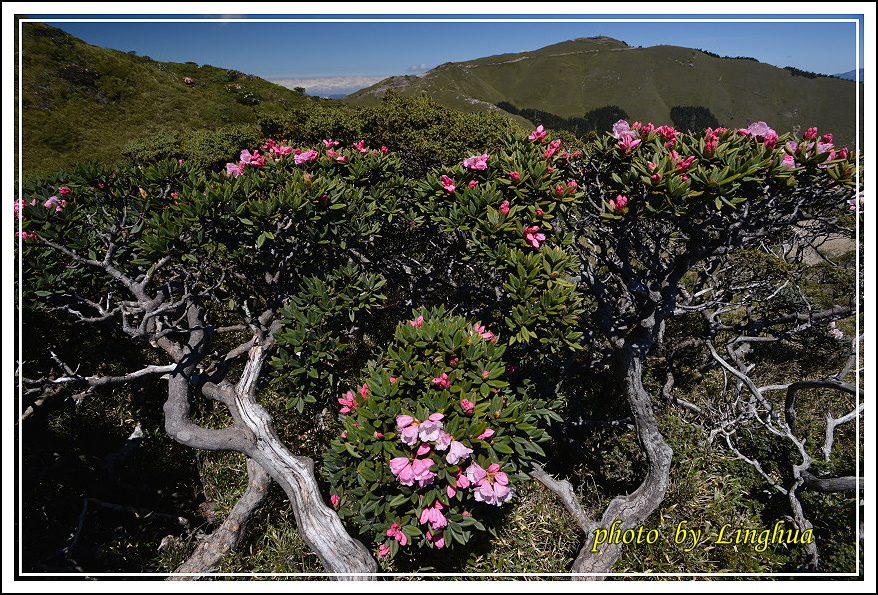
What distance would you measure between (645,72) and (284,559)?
15246 cm

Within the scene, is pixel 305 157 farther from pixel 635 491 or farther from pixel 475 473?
pixel 635 491

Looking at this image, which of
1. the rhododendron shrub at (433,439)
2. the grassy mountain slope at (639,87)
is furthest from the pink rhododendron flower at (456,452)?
the grassy mountain slope at (639,87)

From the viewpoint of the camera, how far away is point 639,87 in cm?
11912

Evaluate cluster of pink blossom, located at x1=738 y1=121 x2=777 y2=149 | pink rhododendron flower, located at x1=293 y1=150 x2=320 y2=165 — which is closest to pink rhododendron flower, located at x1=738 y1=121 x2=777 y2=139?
cluster of pink blossom, located at x1=738 y1=121 x2=777 y2=149

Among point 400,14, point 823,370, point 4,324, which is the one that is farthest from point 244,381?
point 823,370

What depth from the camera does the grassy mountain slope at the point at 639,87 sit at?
3939 inches

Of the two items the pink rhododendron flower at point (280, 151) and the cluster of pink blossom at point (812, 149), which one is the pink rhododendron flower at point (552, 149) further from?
the pink rhododendron flower at point (280, 151)

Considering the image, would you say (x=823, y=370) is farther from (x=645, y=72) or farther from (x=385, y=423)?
(x=645, y=72)

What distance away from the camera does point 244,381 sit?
4.25 metres

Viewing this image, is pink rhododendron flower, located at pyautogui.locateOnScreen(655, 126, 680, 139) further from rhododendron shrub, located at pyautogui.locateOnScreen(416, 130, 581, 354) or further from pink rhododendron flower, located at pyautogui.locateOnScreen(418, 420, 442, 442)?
pink rhododendron flower, located at pyautogui.locateOnScreen(418, 420, 442, 442)

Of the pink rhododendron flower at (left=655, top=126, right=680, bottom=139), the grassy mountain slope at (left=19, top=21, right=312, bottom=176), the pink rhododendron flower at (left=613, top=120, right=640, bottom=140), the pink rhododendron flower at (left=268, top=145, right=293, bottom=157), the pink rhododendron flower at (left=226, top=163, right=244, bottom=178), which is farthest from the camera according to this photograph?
the grassy mountain slope at (left=19, top=21, right=312, bottom=176)

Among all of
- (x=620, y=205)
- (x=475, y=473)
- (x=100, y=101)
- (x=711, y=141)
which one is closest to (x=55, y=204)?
(x=475, y=473)

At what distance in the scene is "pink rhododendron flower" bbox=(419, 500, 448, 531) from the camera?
2.72 meters

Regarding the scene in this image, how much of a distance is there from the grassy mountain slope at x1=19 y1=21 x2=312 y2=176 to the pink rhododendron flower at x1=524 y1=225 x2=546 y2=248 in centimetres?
2905
